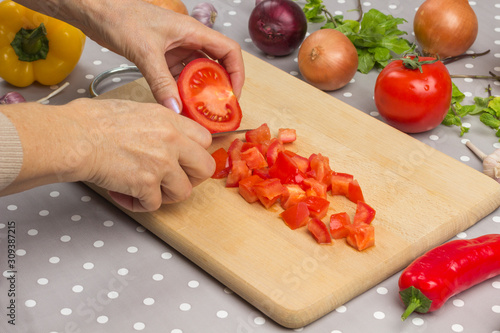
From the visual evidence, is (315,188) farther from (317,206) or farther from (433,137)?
(433,137)

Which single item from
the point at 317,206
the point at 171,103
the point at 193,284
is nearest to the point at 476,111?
the point at 317,206

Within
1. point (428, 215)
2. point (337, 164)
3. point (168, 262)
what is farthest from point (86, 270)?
point (428, 215)

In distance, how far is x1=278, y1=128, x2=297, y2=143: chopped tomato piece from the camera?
6.64ft

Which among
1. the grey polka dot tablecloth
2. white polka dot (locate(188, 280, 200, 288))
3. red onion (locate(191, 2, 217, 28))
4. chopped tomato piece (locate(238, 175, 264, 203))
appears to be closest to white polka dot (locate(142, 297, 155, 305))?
the grey polka dot tablecloth

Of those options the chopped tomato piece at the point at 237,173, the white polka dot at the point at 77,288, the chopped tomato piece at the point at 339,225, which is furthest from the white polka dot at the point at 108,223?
the chopped tomato piece at the point at 339,225

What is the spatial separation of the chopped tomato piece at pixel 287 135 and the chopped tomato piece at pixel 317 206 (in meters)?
0.31

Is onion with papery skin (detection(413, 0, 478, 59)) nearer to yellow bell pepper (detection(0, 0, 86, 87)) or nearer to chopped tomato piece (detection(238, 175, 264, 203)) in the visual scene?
chopped tomato piece (detection(238, 175, 264, 203))

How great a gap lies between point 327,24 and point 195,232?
4.00 feet

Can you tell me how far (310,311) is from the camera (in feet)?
4.97

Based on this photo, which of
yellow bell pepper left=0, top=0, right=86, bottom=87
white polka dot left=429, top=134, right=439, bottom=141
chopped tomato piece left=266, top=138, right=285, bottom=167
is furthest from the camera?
yellow bell pepper left=0, top=0, right=86, bottom=87

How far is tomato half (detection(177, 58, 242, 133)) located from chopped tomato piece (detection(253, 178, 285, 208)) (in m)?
0.29

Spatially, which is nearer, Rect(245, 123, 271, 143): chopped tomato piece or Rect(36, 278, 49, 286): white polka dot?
Rect(36, 278, 49, 286): white polka dot

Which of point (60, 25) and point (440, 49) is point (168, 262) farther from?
point (440, 49)

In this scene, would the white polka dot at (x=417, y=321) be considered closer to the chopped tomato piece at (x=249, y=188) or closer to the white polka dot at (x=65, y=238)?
the chopped tomato piece at (x=249, y=188)
